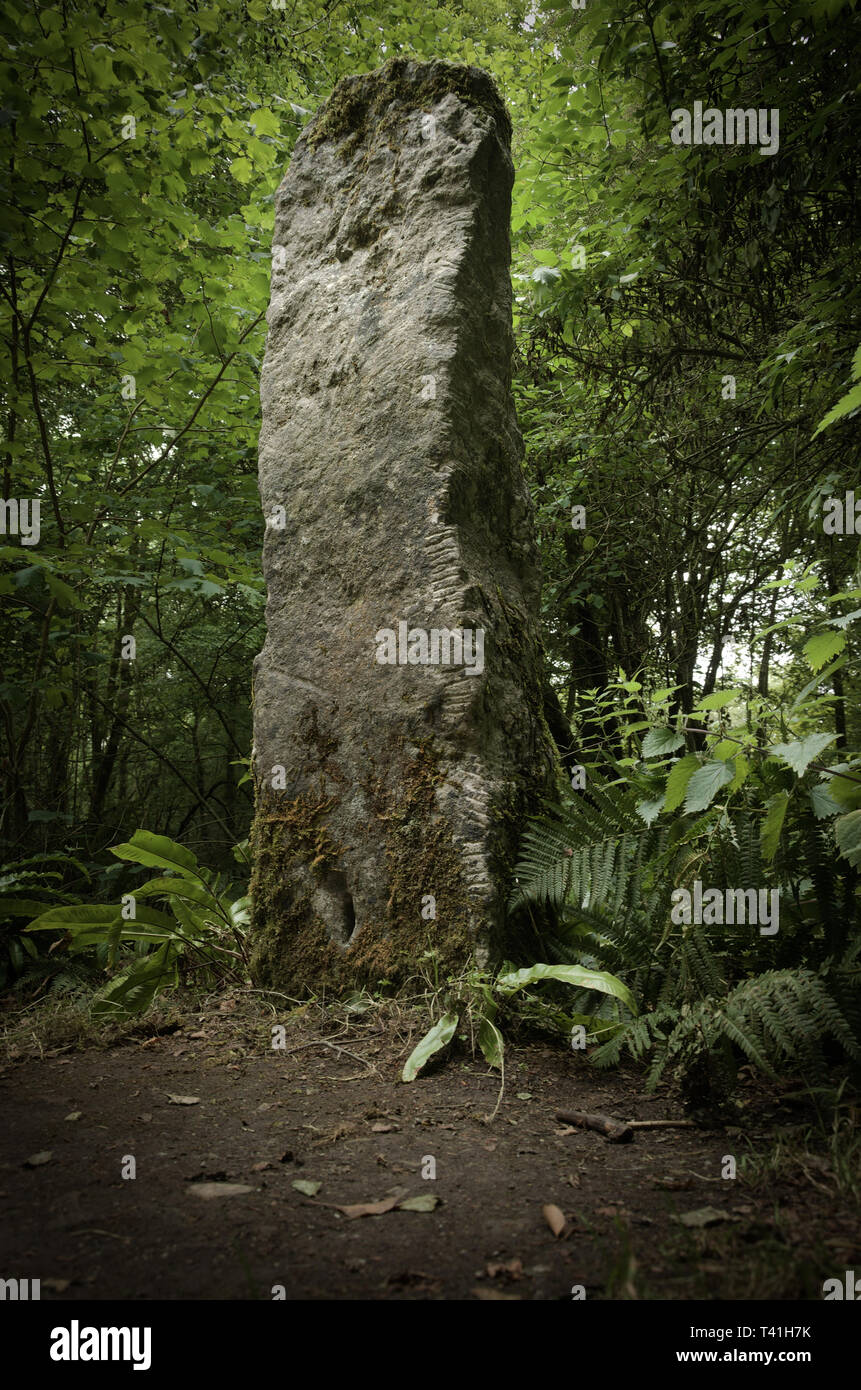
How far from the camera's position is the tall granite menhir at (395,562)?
2777mm

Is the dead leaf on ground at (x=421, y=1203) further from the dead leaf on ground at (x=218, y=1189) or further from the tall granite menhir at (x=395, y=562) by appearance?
the tall granite menhir at (x=395, y=562)

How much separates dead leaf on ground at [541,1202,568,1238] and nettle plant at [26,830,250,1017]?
2.03 meters

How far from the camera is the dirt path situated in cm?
127

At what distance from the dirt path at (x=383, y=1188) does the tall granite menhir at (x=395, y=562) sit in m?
0.58

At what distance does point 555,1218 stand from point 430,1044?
91cm

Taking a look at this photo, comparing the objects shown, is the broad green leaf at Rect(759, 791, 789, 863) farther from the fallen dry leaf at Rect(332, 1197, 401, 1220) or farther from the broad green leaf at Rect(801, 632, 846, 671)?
the fallen dry leaf at Rect(332, 1197, 401, 1220)

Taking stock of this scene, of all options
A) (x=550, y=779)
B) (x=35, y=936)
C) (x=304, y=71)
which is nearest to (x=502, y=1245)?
(x=550, y=779)

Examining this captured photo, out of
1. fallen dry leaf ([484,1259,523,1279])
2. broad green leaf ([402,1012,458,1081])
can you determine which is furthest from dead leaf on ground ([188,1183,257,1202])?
broad green leaf ([402,1012,458,1081])

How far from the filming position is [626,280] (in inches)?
167

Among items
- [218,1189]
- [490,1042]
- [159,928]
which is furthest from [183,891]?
[218,1189]

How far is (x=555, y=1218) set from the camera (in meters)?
1.46

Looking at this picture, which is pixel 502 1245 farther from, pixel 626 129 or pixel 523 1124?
pixel 626 129

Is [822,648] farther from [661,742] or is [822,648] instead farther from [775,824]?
[661,742]

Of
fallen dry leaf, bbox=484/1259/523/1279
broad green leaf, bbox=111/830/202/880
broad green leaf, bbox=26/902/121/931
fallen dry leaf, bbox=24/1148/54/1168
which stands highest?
broad green leaf, bbox=111/830/202/880
